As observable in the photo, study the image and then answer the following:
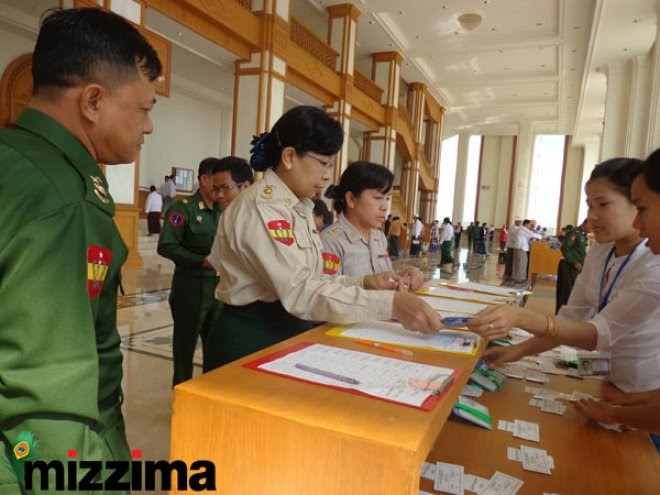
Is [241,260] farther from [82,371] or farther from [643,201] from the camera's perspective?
[643,201]

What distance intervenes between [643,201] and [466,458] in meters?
0.85

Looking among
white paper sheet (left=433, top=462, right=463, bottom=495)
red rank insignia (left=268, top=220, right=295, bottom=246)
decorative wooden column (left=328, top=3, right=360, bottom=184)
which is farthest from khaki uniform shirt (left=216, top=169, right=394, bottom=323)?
decorative wooden column (left=328, top=3, right=360, bottom=184)

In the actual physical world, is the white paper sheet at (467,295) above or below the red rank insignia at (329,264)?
below

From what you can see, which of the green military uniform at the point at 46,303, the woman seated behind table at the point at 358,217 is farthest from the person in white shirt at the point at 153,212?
the green military uniform at the point at 46,303

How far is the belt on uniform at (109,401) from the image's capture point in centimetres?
90

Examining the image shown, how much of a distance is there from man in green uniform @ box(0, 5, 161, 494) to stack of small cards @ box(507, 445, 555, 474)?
1.01m

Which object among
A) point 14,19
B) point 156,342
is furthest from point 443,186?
point 156,342

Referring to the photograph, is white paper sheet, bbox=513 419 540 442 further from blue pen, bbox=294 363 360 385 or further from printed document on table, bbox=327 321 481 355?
blue pen, bbox=294 363 360 385

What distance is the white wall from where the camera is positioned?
530 inches

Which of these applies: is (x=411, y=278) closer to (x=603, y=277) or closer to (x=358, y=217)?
(x=358, y=217)

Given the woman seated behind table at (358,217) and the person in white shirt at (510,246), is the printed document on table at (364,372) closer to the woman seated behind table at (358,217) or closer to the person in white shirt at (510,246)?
the woman seated behind table at (358,217)

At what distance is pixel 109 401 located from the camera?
3.01ft

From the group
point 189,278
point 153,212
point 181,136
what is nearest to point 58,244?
point 189,278

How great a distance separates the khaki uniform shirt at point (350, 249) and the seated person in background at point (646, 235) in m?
1.18
